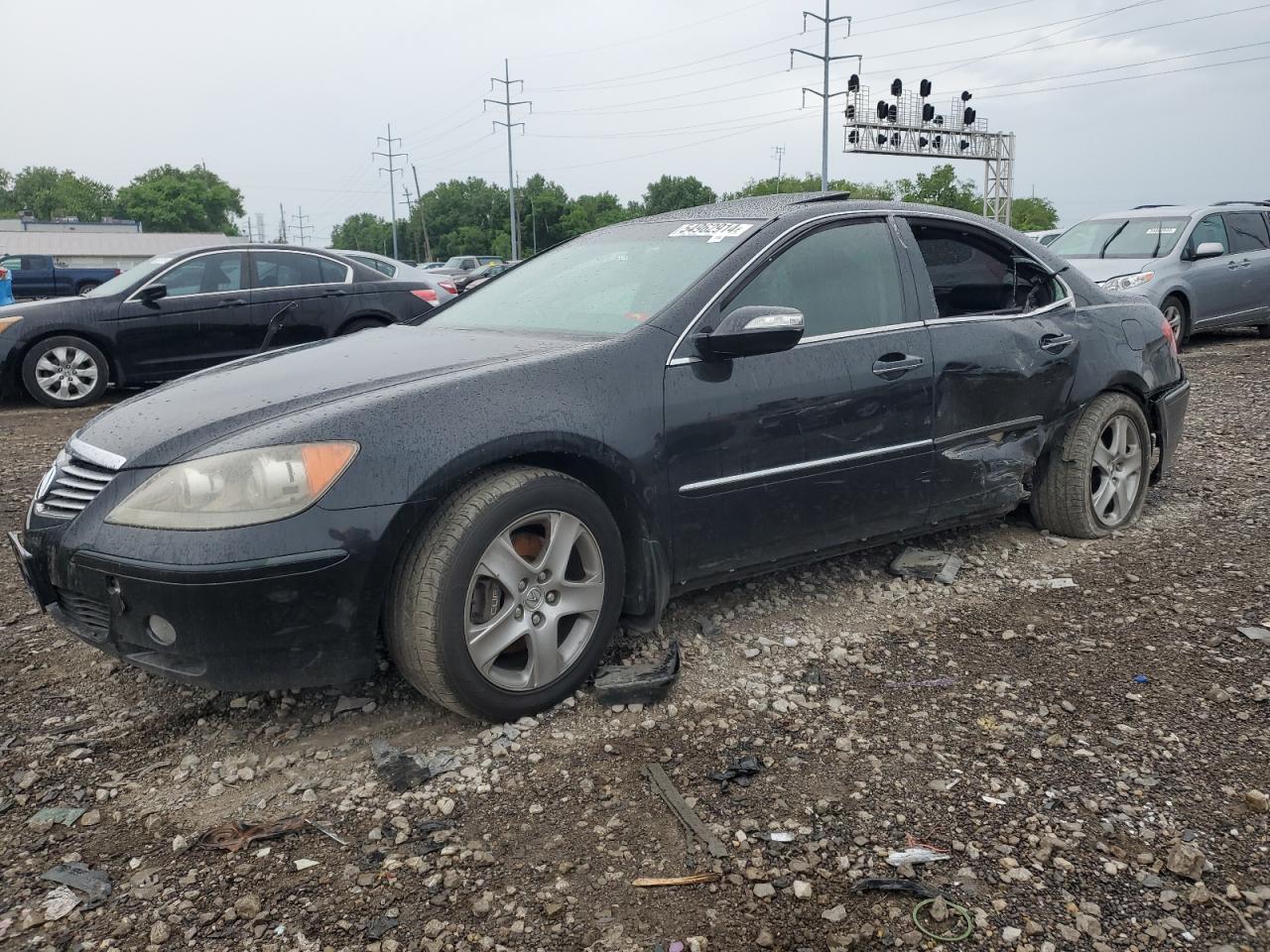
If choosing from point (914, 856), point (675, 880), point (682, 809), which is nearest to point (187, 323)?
point (682, 809)

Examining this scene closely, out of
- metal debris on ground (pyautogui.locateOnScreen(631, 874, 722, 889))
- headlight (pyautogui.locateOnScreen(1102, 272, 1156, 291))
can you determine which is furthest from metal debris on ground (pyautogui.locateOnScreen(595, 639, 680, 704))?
headlight (pyautogui.locateOnScreen(1102, 272, 1156, 291))

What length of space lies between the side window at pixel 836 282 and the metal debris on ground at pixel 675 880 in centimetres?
188

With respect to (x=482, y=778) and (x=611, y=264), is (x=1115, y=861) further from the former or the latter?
(x=611, y=264)

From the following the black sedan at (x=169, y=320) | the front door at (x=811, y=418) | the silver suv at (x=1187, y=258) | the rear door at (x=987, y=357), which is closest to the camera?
the front door at (x=811, y=418)

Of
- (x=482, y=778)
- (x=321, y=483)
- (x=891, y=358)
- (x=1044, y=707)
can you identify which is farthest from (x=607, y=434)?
(x=1044, y=707)

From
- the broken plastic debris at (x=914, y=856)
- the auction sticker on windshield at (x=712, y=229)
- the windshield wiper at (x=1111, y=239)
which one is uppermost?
the windshield wiper at (x=1111, y=239)

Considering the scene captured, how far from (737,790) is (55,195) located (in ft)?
438

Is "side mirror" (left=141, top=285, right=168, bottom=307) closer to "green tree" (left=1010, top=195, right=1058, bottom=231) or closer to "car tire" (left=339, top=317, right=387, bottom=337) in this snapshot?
"car tire" (left=339, top=317, right=387, bottom=337)

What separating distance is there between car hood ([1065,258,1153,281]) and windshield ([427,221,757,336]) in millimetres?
8676

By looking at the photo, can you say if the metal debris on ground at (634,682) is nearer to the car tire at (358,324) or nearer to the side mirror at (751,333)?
the side mirror at (751,333)

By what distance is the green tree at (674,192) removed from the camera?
96.9 m

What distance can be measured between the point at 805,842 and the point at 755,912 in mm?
280

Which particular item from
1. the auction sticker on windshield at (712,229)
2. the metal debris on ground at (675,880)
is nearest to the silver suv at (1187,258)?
the auction sticker on windshield at (712,229)

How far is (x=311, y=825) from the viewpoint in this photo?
2557 millimetres
